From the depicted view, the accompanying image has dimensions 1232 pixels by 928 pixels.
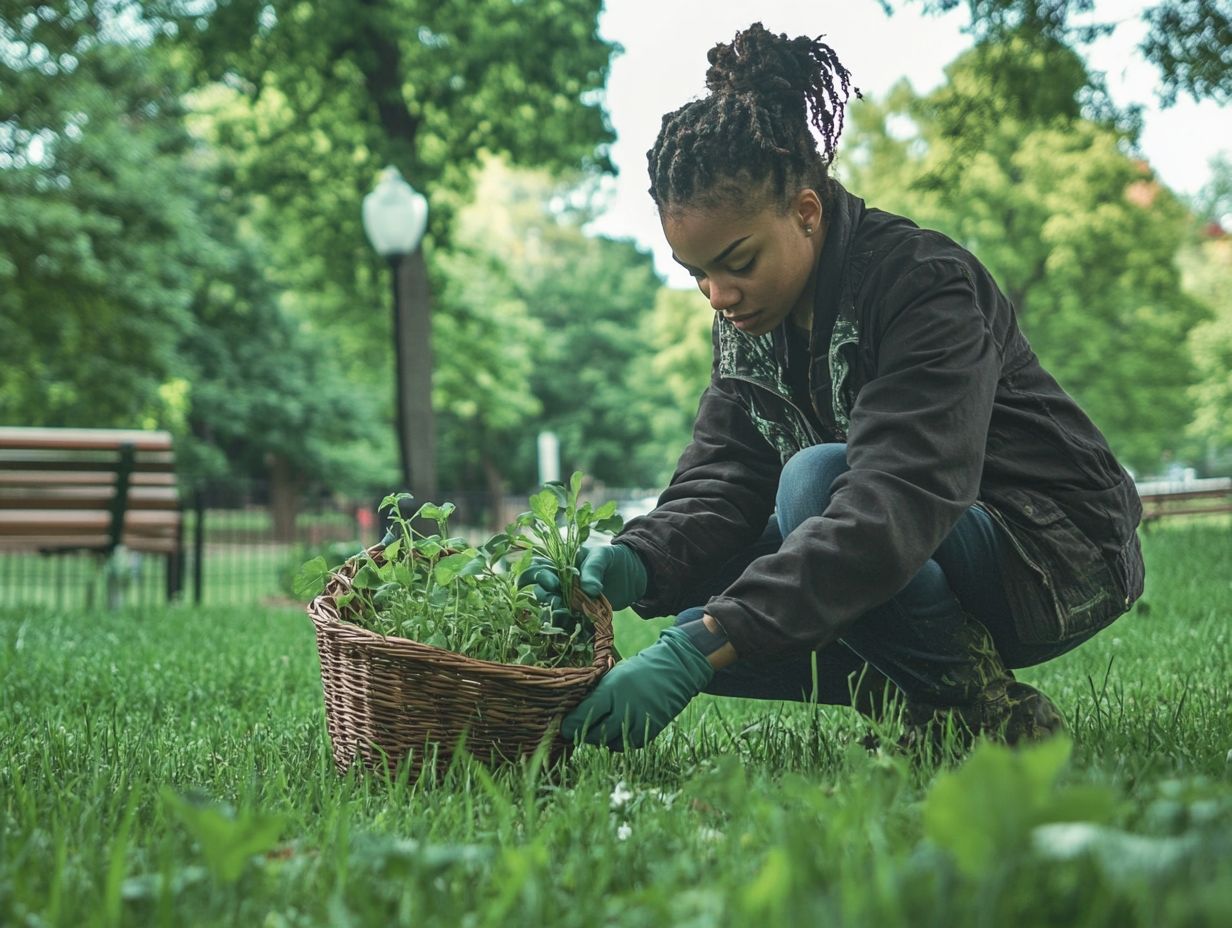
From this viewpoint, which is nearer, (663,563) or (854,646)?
(854,646)

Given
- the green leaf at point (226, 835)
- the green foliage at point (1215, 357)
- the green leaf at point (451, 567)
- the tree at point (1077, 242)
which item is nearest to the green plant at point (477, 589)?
the green leaf at point (451, 567)

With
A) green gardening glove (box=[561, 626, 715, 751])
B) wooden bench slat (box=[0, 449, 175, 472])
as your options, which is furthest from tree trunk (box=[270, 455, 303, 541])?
green gardening glove (box=[561, 626, 715, 751])

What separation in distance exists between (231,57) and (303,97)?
115cm

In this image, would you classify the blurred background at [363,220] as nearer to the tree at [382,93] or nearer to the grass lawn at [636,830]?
the tree at [382,93]

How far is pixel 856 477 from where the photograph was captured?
2.17 m

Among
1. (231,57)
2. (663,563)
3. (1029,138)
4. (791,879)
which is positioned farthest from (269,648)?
(1029,138)

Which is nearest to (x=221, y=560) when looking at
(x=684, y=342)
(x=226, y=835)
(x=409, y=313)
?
(x=409, y=313)

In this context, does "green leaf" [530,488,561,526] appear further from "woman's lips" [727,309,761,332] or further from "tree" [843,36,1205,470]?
"tree" [843,36,1205,470]

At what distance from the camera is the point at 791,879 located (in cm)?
109

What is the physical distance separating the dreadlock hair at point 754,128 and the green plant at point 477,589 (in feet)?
2.30

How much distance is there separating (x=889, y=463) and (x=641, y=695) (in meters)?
0.64

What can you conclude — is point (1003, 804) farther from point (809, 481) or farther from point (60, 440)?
point (60, 440)

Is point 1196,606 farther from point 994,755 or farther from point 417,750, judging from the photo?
point 994,755

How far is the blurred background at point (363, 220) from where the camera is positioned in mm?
10227
